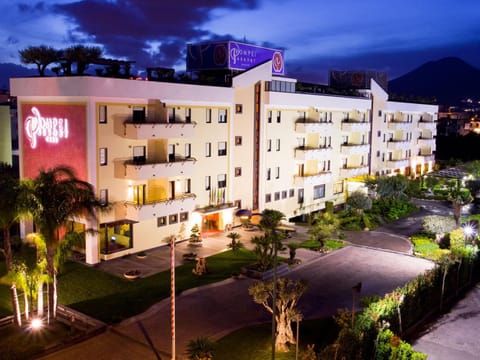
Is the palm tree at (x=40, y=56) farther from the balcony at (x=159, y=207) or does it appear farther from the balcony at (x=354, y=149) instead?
the balcony at (x=354, y=149)

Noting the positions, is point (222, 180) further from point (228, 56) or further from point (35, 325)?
point (35, 325)

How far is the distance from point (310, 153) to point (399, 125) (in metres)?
27.1

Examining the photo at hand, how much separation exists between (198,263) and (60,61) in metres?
19.7

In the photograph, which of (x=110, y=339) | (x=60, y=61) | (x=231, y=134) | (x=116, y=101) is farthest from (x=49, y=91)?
(x=110, y=339)

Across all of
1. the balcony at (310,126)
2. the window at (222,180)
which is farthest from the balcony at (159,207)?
the balcony at (310,126)

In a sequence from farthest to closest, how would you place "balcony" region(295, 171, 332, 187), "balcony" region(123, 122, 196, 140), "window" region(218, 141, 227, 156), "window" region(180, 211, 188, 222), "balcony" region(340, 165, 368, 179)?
"balcony" region(340, 165, 368, 179) → "balcony" region(295, 171, 332, 187) → "window" region(218, 141, 227, 156) → "window" region(180, 211, 188, 222) → "balcony" region(123, 122, 196, 140)

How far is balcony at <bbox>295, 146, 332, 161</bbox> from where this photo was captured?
58938 millimetres

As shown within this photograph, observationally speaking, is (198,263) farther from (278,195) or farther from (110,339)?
(278,195)

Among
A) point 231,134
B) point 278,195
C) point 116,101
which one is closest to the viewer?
point 116,101

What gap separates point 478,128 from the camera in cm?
17400

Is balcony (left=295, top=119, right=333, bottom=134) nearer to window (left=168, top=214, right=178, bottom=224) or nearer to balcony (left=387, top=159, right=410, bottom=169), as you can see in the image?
window (left=168, top=214, right=178, bottom=224)

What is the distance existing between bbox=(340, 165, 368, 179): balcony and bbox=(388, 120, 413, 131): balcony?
1110 centimetres

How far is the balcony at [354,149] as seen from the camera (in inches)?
2643

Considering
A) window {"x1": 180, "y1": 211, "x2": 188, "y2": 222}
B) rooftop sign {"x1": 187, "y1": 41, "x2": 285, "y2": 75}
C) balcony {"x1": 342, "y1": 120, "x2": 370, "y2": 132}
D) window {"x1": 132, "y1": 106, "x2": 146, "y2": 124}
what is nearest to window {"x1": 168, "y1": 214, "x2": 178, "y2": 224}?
window {"x1": 180, "y1": 211, "x2": 188, "y2": 222}
